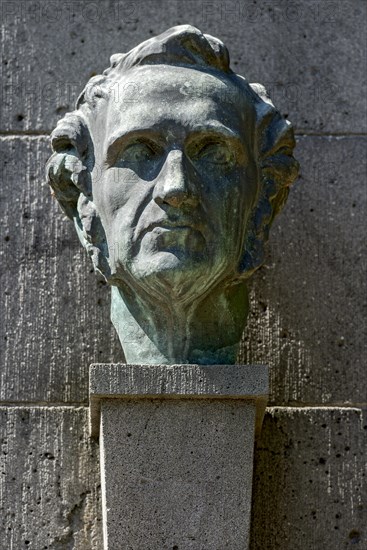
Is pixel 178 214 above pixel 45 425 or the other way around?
above

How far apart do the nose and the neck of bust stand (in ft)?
1.03

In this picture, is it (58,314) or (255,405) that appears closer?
(255,405)

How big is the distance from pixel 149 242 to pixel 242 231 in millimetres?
321

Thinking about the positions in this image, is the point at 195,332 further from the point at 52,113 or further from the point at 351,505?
the point at 52,113

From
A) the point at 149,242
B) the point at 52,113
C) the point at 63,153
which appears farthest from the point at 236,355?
the point at 52,113

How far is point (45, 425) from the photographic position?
431 cm

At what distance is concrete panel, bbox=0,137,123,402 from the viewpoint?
14.5 feet

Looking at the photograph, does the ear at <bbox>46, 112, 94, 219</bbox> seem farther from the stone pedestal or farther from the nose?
the stone pedestal

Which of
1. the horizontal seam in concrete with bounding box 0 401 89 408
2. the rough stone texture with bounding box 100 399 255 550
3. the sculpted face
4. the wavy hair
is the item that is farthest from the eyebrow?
the horizontal seam in concrete with bounding box 0 401 89 408

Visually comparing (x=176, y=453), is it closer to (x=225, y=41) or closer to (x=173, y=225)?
(x=173, y=225)

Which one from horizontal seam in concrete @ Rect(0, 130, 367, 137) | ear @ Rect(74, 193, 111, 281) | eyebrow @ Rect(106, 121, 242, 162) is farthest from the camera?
horizontal seam in concrete @ Rect(0, 130, 367, 137)

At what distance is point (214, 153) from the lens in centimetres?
396

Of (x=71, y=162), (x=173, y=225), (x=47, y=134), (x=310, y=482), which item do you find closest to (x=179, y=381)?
(x=173, y=225)

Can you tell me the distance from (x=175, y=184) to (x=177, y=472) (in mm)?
838
